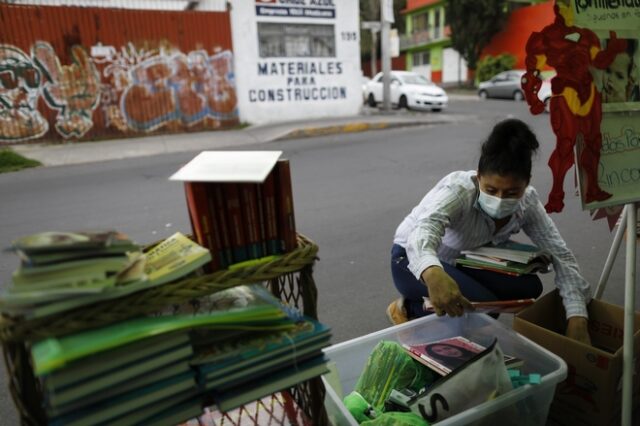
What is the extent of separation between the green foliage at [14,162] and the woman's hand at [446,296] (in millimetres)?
8546

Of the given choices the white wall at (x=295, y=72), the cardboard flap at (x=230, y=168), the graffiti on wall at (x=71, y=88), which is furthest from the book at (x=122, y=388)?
the white wall at (x=295, y=72)

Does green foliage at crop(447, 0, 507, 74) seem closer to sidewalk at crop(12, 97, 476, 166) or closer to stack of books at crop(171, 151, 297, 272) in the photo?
sidewalk at crop(12, 97, 476, 166)

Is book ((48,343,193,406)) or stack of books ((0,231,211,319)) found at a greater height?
stack of books ((0,231,211,319))

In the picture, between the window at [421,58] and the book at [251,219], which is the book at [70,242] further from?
the window at [421,58]

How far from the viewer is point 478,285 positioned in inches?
92.9

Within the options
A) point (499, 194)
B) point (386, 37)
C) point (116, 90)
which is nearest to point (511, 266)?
point (499, 194)

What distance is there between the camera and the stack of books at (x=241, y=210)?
123 cm

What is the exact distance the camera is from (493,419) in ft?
5.53

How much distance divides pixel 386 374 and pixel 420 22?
36.7m

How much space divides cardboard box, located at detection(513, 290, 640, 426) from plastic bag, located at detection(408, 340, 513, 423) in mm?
438

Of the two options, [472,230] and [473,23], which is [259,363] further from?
[473,23]

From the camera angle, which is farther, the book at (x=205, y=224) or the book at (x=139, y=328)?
the book at (x=205, y=224)

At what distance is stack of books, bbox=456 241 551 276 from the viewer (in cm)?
216

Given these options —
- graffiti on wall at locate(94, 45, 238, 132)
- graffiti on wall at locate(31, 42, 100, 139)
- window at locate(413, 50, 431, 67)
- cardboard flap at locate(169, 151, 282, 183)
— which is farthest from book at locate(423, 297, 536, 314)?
window at locate(413, 50, 431, 67)
